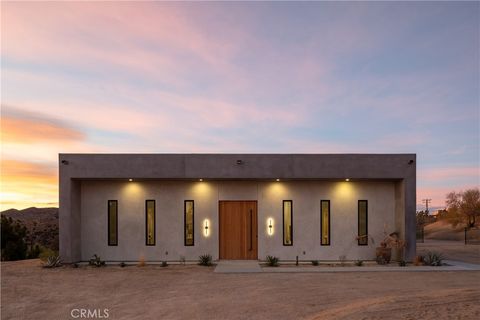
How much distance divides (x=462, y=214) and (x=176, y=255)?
136 ft

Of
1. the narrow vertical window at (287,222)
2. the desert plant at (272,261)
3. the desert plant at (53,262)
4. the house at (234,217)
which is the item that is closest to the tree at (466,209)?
the house at (234,217)

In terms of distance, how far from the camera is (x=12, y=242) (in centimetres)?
1973

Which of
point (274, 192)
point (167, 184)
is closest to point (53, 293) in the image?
point (167, 184)

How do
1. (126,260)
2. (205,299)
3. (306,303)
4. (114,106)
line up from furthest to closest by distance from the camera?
1. (114,106)
2. (126,260)
3. (205,299)
4. (306,303)

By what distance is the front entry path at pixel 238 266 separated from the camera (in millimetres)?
13489

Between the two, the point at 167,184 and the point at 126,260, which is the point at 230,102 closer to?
the point at 167,184

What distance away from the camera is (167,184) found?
16.3m

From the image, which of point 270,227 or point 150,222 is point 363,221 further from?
point 150,222

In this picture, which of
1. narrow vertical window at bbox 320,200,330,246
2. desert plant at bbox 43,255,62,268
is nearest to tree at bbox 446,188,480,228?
narrow vertical window at bbox 320,200,330,246

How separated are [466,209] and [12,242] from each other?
46.1 metres

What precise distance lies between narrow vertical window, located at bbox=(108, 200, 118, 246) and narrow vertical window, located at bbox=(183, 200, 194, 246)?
2845mm

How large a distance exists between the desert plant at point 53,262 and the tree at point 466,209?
146 ft

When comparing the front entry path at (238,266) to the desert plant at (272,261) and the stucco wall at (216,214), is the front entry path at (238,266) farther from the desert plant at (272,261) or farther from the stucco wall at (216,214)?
the stucco wall at (216,214)

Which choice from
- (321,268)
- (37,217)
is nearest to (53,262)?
(321,268)
